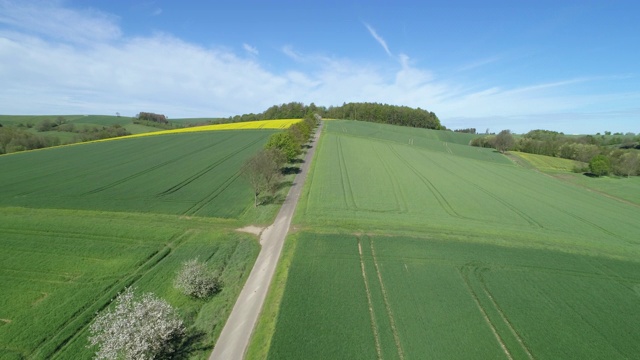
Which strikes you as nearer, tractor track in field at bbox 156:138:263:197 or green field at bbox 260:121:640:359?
green field at bbox 260:121:640:359

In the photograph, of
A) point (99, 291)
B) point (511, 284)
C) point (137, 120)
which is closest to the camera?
point (99, 291)

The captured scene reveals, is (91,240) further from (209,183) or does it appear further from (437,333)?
(437,333)

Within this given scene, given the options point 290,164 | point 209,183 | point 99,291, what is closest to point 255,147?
point 290,164

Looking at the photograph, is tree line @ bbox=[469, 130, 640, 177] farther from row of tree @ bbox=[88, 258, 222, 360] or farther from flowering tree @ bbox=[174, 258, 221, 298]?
row of tree @ bbox=[88, 258, 222, 360]

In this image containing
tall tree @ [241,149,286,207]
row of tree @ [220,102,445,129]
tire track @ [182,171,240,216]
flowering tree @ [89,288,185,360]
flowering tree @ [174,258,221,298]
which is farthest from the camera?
row of tree @ [220,102,445,129]

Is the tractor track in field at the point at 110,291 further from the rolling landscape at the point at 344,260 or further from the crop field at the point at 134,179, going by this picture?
the crop field at the point at 134,179

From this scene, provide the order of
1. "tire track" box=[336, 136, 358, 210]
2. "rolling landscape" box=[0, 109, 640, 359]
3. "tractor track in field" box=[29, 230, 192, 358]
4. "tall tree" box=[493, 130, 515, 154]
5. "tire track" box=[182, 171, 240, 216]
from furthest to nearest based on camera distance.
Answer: "tall tree" box=[493, 130, 515, 154]
"tire track" box=[336, 136, 358, 210]
"tire track" box=[182, 171, 240, 216]
"rolling landscape" box=[0, 109, 640, 359]
"tractor track in field" box=[29, 230, 192, 358]

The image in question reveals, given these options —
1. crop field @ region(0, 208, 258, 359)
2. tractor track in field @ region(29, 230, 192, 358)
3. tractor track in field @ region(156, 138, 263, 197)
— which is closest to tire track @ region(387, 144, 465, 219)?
crop field @ region(0, 208, 258, 359)

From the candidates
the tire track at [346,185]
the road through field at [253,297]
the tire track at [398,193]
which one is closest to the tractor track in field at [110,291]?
the road through field at [253,297]
